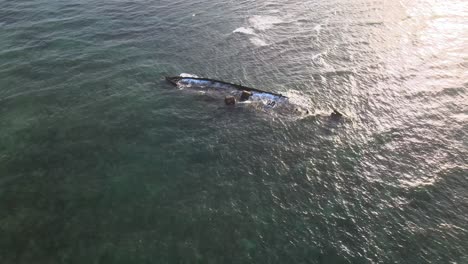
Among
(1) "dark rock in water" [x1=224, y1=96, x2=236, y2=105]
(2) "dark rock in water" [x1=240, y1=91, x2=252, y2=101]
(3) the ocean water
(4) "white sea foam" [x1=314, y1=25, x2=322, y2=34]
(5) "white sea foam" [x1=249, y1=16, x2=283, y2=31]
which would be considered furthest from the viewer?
(5) "white sea foam" [x1=249, y1=16, x2=283, y2=31]

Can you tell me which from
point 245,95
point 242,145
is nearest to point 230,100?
point 245,95

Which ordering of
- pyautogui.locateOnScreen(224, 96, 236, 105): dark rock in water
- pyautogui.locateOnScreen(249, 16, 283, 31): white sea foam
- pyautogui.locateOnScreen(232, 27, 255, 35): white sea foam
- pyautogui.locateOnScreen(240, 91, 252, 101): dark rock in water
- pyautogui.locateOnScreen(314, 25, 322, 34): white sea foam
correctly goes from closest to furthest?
pyautogui.locateOnScreen(224, 96, 236, 105): dark rock in water
pyautogui.locateOnScreen(240, 91, 252, 101): dark rock in water
pyautogui.locateOnScreen(314, 25, 322, 34): white sea foam
pyautogui.locateOnScreen(232, 27, 255, 35): white sea foam
pyautogui.locateOnScreen(249, 16, 283, 31): white sea foam

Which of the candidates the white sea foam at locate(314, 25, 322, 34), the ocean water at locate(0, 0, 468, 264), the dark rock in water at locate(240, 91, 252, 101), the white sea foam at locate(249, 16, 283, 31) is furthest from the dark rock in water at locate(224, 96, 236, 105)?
the white sea foam at locate(314, 25, 322, 34)

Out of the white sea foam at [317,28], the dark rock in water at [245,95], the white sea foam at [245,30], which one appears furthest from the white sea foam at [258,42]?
the dark rock in water at [245,95]

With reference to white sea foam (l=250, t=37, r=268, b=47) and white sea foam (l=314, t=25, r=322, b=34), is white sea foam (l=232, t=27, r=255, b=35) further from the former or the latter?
white sea foam (l=314, t=25, r=322, b=34)

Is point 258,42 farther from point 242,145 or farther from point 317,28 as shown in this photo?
point 242,145

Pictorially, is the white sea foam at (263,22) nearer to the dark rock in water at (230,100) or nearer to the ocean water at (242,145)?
the ocean water at (242,145)

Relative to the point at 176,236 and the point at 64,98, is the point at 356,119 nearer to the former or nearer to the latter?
the point at 176,236

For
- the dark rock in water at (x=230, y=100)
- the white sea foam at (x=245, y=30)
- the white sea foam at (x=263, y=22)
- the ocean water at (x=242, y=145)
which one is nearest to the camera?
the ocean water at (x=242, y=145)
